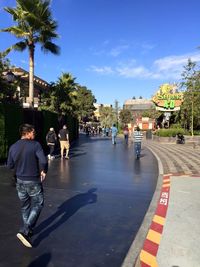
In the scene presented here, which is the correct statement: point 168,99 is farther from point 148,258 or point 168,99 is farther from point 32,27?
point 148,258

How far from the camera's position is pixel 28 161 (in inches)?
229

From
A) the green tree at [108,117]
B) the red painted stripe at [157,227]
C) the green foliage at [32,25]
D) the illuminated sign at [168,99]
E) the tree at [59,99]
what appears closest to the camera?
the red painted stripe at [157,227]

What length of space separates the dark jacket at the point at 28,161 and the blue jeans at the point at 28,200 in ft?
0.33

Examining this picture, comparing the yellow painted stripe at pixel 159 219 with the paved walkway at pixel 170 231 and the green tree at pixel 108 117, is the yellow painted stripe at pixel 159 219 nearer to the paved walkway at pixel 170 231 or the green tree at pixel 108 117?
the paved walkway at pixel 170 231

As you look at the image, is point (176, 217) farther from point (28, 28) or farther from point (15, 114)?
point (28, 28)

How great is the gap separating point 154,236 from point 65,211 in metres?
2.18

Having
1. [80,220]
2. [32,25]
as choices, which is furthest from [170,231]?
[32,25]

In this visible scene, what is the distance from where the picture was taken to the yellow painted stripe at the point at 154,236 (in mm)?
6045

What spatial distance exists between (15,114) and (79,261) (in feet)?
40.9

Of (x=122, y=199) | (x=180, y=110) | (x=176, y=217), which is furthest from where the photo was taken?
(x=180, y=110)

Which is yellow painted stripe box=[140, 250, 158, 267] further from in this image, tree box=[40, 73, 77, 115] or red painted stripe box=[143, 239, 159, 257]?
tree box=[40, 73, 77, 115]

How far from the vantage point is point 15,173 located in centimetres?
592

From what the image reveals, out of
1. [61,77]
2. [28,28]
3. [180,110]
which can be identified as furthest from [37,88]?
[28,28]

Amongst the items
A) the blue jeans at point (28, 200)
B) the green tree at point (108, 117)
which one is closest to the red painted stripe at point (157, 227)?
the blue jeans at point (28, 200)
